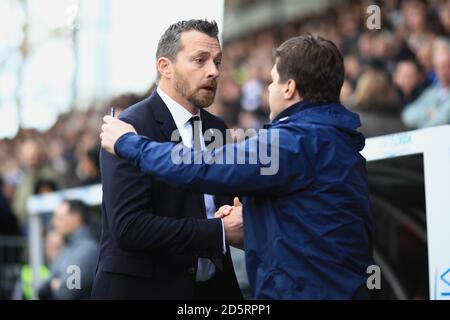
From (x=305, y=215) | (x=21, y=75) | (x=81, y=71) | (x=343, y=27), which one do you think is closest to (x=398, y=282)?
(x=305, y=215)

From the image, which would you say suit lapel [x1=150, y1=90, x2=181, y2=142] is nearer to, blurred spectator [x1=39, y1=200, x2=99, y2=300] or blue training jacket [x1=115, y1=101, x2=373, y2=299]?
blue training jacket [x1=115, y1=101, x2=373, y2=299]

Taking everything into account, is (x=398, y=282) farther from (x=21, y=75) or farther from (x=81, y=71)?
(x=21, y=75)

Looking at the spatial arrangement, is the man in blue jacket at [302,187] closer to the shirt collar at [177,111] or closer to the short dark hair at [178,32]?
the shirt collar at [177,111]

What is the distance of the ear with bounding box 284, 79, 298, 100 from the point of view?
3.51 metres

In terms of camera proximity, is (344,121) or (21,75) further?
(21,75)

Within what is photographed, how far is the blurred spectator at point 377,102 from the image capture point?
7.03m

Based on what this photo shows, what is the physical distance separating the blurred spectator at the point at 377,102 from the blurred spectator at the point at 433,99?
0.11 meters

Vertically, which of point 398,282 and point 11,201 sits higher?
point 11,201

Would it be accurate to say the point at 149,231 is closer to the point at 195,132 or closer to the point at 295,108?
the point at 195,132

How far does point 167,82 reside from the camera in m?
4.11

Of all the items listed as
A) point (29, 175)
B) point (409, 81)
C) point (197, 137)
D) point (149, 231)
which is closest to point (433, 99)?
point (409, 81)
